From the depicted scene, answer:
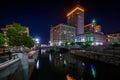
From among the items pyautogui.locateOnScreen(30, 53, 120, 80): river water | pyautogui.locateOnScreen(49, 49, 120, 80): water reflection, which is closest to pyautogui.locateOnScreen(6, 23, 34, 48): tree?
pyautogui.locateOnScreen(30, 53, 120, 80): river water

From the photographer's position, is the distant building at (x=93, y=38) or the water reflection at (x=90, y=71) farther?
the distant building at (x=93, y=38)

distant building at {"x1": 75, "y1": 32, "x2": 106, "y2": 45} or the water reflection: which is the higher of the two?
distant building at {"x1": 75, "y1": 32, "x2": 106, "y2": 45}

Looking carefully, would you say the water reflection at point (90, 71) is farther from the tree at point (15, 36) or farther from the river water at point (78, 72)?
the tree at point (15, 36)

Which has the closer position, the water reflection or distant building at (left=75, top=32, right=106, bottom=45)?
the water reflection

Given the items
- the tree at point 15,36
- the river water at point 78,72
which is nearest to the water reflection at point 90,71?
the river water at point 78,72

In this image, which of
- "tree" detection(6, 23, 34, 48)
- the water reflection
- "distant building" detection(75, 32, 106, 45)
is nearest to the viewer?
the water reflection

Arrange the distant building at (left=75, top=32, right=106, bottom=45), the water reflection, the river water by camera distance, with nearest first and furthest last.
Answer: the river water < the water reflection < the distant building at (left=75, top=32, right=106, bottom=45)

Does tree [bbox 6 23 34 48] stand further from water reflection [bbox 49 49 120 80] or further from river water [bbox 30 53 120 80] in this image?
water reflection [bbox 49 49 120 80]

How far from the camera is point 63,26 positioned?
19425 cm

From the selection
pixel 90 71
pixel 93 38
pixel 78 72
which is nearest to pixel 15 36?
pixel 78 72

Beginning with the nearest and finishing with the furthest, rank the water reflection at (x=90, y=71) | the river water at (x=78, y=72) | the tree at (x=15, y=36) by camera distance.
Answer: the river water at (x=78, y=72), the water reflection at (x=90, y=71), the tree at (x=15, y=36)

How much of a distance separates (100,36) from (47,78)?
157911 millimetres

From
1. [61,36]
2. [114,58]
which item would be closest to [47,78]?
[114,58]

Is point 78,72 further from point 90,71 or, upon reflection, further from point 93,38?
point 93,38
